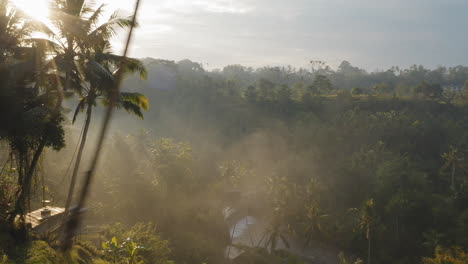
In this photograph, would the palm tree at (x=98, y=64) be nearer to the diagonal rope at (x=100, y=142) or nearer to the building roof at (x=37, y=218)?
the diagonal rope at (x=100, y=142)

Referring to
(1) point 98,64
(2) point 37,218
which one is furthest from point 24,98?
(2) point 37,218

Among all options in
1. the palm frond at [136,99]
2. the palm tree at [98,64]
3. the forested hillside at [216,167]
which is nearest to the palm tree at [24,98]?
the forested hillside at [216,167]

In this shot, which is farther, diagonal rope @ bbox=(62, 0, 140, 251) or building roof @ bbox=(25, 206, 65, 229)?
building roof @ bbox=(25, 206, 65, 229)

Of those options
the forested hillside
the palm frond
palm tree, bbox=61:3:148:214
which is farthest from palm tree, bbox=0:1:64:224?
the palm frond

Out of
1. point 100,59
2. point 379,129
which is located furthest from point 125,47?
point 379,129

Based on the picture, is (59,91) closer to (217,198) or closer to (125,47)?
(125,47)

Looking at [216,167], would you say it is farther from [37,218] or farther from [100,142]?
[100,142]

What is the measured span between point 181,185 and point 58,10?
2200cm

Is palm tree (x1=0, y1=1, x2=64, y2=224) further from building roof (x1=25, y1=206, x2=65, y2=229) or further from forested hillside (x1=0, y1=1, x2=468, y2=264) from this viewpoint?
building roof (x1=25, y1=206, x2=65, y2=229)

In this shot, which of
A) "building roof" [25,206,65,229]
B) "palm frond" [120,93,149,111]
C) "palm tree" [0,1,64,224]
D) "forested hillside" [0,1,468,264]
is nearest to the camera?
"palm tree" [0,1,64,224]

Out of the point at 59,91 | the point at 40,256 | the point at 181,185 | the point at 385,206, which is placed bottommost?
the point at 385,206

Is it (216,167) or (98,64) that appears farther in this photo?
(216,167)

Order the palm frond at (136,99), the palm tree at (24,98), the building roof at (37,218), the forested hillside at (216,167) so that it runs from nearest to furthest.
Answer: the palm tree at (24,98)
the forested hillside at (216,167)
the building roof at (37,218)
the palm frond at (136,99)

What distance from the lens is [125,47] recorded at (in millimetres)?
11953
